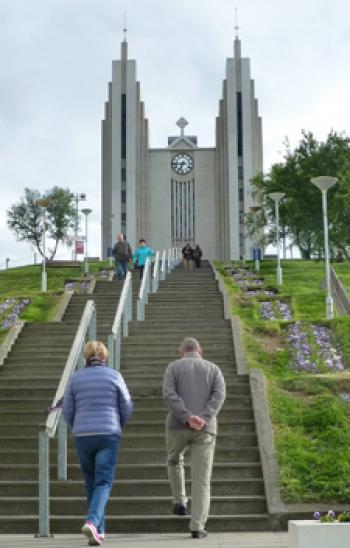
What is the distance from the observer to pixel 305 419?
1034 centimetres

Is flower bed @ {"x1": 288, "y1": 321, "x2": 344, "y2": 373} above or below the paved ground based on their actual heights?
above

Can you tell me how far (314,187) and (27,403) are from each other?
87.5 feet

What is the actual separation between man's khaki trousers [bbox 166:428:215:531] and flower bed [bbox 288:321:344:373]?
Result: 6.09 m

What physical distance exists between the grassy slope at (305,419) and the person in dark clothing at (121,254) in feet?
25.1

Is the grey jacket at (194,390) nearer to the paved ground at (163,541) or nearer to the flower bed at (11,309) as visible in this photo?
the paved ground at (163,541)

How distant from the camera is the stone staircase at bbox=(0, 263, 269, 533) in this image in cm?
813

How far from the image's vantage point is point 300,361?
1385cm

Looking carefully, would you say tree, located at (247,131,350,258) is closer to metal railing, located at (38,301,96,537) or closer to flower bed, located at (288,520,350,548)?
metal railing, located at (38,301,96,537)

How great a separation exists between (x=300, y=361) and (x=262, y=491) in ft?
17.1

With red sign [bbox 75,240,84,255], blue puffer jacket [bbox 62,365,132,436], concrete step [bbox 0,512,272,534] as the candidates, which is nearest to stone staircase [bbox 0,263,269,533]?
concrete step [bbox 0,512,272,534]

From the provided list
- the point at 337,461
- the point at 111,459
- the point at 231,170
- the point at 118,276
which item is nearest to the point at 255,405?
the point at 337,461

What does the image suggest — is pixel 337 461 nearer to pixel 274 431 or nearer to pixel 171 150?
pixel 274 431

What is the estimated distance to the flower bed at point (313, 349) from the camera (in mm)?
13688

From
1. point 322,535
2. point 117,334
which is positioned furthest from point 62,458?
point 117,334
